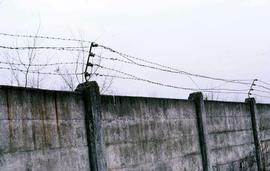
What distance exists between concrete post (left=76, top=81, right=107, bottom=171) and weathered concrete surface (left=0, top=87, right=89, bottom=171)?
4.4 inches

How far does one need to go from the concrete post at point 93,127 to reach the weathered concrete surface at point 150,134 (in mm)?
250

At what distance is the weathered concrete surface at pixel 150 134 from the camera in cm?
915

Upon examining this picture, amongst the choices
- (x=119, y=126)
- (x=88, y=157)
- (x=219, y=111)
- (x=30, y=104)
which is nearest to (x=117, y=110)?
(x=119, y=126)

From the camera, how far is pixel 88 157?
8422mm

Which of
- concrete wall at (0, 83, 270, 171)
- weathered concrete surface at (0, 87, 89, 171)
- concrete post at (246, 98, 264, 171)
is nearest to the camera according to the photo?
weathered concrete surface at (0, 87, 89, 171)

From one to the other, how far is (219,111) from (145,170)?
4301mm

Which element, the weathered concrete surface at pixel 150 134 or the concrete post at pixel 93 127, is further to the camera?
the weathered concrete surface at pixel 150 134

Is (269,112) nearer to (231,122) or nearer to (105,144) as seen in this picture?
(231,122)

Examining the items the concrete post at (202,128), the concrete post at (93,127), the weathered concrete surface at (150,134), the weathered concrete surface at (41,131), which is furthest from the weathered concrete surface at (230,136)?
the weathered concrete surface at (41,131)

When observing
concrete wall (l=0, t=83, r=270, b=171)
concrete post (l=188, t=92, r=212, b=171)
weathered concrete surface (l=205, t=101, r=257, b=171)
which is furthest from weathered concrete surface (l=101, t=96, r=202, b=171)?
Result: weathered concrete surface (l=205, t=101, r=257, b=171)

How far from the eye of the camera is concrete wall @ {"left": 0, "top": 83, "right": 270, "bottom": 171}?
281 inches

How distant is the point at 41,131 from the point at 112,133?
1847mm

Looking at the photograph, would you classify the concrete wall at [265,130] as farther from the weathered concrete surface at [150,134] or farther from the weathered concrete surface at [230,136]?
the weathered concrete surface at [150,134]

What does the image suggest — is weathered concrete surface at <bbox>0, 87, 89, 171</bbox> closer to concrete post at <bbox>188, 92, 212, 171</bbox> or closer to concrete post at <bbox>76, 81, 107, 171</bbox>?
concrete post at <bbox>76, 81, 107, 171</bbox>
